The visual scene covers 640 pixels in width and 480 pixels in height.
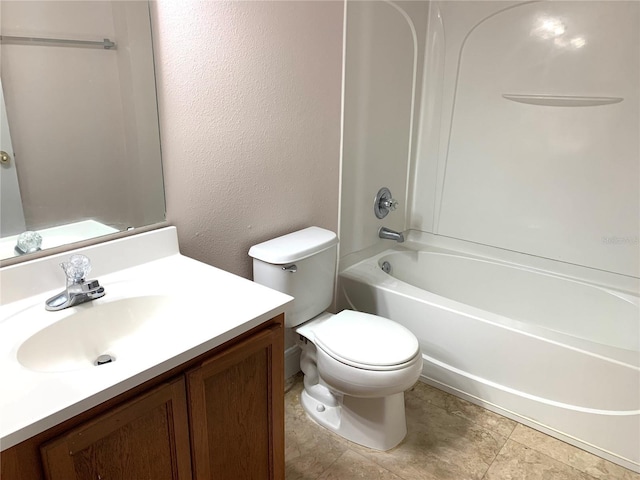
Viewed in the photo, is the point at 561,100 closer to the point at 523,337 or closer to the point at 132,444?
the point at 523,337

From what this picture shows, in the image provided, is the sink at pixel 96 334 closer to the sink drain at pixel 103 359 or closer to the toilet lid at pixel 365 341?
the sink drain at pixel 103 359

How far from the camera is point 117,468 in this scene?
1.00m

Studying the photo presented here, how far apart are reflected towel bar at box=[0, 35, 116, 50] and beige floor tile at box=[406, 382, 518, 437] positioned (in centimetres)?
185

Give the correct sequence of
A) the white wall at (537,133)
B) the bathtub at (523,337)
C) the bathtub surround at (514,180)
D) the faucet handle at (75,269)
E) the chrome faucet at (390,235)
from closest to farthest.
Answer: the faucet handle at (75,269)
the bathtub at (523,337)
the bathtub surround at (514,180)
the white wall at (537,133)
the chrome faucet at (390,235)

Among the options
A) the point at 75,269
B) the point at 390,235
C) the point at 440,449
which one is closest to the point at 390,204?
the point at 390,235

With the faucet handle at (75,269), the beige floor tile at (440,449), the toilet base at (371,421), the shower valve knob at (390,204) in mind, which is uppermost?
the faucet handle at (75,269)

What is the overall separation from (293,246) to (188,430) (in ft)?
2.87

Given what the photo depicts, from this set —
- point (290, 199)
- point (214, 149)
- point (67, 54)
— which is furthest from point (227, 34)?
point (290, 199)

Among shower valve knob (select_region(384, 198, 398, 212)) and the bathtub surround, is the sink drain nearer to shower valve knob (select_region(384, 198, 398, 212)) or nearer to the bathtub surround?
the bathtub surround

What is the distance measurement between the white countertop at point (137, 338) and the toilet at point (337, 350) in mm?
409

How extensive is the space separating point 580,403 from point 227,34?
6.26 ft

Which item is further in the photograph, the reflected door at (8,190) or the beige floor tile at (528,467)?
the beige floor tile at (528,467)

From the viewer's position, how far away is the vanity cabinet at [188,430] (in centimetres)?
90

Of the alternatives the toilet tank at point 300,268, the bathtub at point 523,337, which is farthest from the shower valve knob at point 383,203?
the toilet tank at point 300,268
